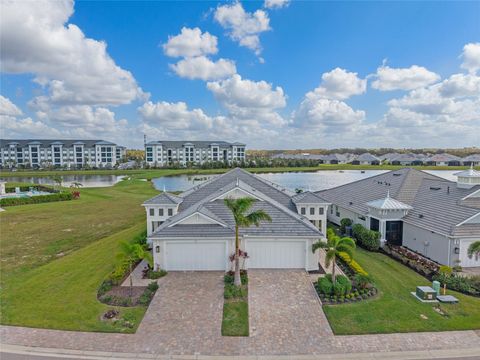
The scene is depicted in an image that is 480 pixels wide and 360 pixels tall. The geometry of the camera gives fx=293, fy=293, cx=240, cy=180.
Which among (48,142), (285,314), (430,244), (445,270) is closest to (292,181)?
(430,244)

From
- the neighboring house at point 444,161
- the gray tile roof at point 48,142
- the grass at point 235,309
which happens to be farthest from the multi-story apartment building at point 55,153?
the neighboring house at point 444,161

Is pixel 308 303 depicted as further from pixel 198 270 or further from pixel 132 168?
pixel 132 168

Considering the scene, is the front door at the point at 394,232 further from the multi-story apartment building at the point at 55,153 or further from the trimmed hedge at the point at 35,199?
the multi-story apartment building at the point at 55,153

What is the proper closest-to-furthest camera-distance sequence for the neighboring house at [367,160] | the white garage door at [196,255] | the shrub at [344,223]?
the white garage door at [196,255], the shrub at [344,223], the neighboring house at [367,160]

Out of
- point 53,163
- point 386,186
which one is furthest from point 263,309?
point 53,163

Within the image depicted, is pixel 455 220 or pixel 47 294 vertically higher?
pixel 455 220

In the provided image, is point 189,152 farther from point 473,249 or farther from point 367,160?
point 473,249
